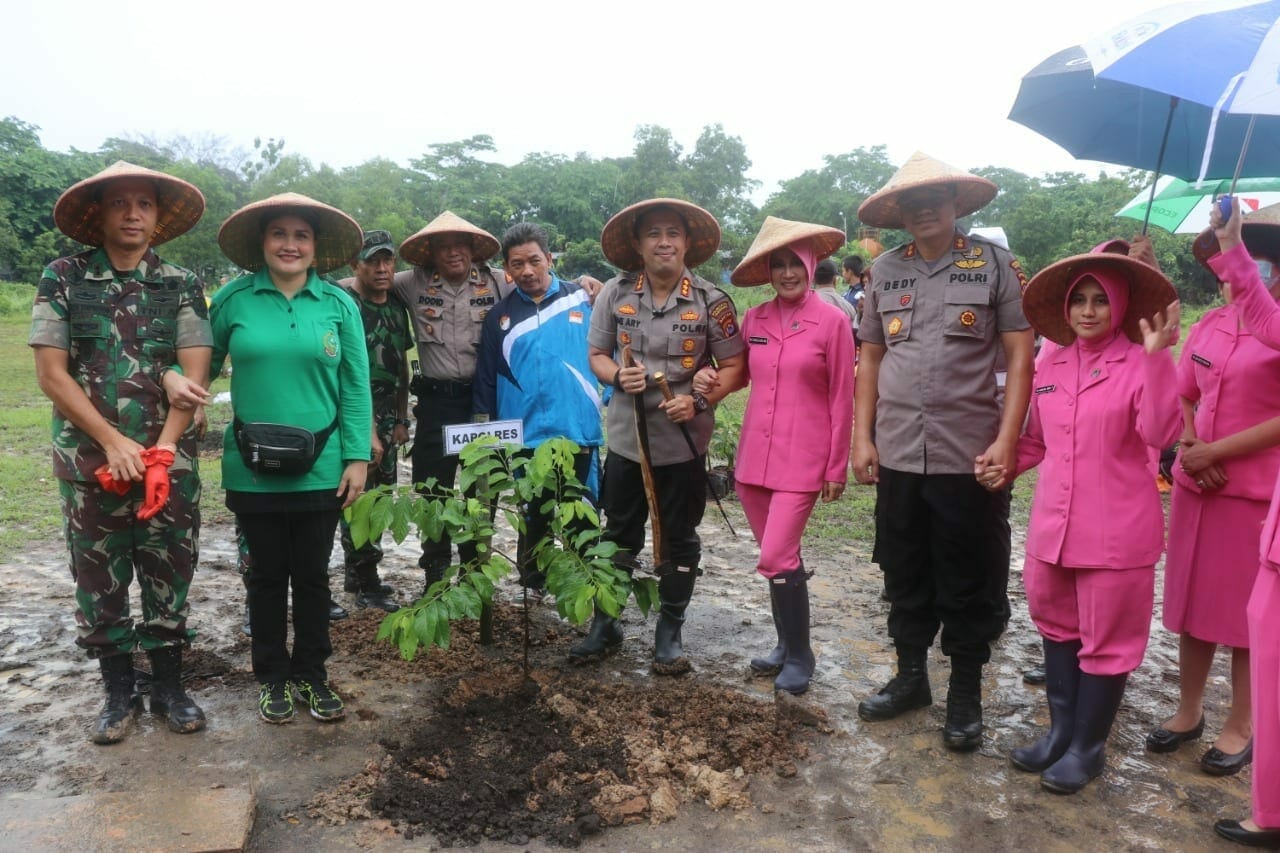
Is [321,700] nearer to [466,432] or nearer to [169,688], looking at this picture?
[169,688]

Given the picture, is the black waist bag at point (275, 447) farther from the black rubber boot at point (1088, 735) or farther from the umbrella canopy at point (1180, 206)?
the umbrella canopy at point (1180, 206)

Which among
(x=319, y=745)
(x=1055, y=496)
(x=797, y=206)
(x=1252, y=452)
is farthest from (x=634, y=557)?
(x=797, y=206)

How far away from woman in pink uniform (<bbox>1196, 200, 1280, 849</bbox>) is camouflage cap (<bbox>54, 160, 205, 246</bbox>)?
338 centimetres

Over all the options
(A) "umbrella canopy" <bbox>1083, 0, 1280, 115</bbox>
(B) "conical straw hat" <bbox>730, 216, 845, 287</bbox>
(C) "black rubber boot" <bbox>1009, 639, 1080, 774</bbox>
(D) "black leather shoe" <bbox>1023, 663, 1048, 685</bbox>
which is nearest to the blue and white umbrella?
(A) "umbrella canopy" <bbox>1083, 0, 1280, 115</bbox>

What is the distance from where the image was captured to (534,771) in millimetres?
3031

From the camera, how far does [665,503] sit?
399cm

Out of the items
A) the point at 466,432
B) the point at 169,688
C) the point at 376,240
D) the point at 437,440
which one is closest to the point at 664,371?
the point at 466,432

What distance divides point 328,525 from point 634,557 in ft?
4.27

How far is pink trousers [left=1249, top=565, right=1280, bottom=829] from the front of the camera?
8.15ft

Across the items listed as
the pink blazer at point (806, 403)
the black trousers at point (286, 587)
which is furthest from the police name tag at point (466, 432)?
the pink blazer at point (806, 403)

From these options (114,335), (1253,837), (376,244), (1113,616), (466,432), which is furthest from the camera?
(376,244)

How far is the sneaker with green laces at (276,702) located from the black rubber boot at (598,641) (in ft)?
3.96

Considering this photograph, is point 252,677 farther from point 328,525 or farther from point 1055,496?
point 1055,496

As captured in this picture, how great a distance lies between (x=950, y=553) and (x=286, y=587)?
2509mm
